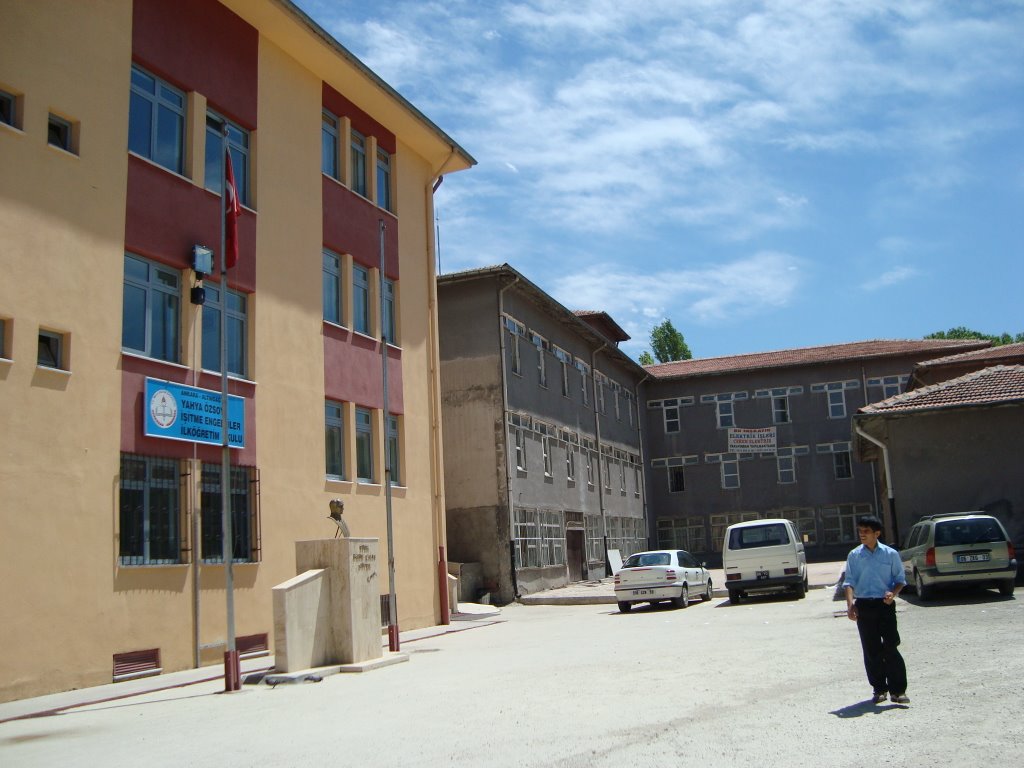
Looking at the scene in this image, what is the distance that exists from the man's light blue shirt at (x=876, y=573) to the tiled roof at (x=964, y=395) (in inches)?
700

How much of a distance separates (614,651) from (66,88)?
11362 mm

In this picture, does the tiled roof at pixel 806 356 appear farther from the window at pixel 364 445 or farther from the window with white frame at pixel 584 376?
the window at pixel 364 445

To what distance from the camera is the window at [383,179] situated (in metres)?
24.3

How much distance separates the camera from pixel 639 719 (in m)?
8.56

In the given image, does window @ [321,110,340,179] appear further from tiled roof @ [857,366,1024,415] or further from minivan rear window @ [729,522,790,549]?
tiled roof @ [857,366,1024,415]

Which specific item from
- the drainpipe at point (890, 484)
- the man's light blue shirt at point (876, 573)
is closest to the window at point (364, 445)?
the drainpipe at point (890, 484)

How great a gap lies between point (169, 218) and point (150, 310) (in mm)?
1596

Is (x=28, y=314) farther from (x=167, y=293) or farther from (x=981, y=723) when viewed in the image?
(x=981, y=723)

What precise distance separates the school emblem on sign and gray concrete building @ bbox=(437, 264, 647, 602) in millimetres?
16656

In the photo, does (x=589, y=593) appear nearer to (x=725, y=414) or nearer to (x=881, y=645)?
(x=725, y=414)

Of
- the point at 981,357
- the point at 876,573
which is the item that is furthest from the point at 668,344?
the point at 876,573

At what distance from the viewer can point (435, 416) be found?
25.4 m

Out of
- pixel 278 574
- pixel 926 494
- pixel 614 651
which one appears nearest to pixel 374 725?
pixel 614 651

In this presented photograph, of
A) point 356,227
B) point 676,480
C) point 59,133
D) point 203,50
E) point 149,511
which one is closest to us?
point 59,133
